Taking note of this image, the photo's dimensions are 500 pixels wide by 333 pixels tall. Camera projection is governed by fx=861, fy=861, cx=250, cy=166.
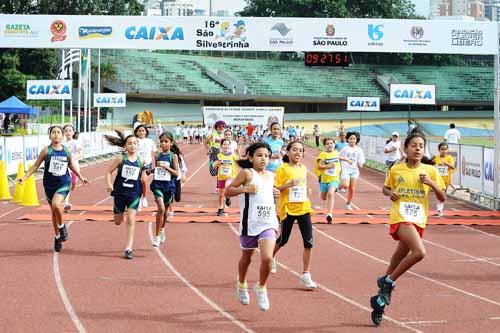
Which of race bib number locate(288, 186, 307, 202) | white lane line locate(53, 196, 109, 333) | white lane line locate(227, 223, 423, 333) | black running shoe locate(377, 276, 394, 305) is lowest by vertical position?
white lane line locate(227, 223, 423, 333)

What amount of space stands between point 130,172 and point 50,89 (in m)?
25.3

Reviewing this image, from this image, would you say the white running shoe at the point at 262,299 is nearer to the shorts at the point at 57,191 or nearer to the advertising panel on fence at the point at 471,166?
the shorts at the point at 57,191

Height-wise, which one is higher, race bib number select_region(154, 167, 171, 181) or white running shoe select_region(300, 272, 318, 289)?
race bib number select_region(154, 167, 171, 181)

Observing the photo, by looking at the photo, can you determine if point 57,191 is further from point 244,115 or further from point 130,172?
point 244,115

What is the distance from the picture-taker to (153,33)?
22766mm

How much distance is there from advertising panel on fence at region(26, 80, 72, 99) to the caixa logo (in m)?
14.1

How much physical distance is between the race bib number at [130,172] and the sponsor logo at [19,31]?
11804 mm

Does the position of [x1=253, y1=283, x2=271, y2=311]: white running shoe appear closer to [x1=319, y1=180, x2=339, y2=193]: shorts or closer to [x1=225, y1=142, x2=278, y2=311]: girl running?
[x1=225, y1=142, x2=278, y2=311]: girl running

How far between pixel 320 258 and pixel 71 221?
6225 millimetres

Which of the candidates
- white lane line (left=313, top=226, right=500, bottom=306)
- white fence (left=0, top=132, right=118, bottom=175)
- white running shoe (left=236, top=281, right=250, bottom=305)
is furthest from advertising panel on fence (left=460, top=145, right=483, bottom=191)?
white running shoe (left=236, top=281, right=250, bottom=305)

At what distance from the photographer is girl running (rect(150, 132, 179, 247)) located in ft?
44.2

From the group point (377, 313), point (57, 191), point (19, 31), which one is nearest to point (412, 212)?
→ point (377, 313)

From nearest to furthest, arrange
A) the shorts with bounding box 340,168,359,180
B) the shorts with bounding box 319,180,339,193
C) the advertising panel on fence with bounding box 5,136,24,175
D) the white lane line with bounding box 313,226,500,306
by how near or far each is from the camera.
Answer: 1. the white lane line with bounding box 313,226,500,306
2. the shorts with bounding box 319,180,339,193
3. the shorts with bounding box 340,168,359,180
4. the advertising panel on fence with bounding box 5,136,24,175

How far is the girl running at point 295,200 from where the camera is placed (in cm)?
1012
